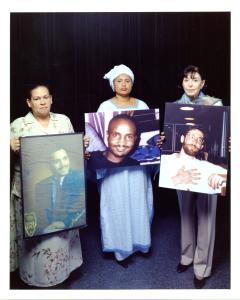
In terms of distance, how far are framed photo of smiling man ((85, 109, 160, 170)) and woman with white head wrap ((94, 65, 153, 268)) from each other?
99 mm

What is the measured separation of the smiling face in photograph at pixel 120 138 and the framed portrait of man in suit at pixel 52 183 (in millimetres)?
172

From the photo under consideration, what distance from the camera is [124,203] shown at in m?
2.29

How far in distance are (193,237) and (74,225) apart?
71 centimetres

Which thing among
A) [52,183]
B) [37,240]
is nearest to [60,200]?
[52,183]

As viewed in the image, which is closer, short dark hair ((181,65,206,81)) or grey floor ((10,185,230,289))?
short dark hair ((181,65,206,81))

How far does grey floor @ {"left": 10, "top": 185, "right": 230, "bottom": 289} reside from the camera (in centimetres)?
223

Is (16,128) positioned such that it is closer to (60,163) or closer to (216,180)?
(60,163)

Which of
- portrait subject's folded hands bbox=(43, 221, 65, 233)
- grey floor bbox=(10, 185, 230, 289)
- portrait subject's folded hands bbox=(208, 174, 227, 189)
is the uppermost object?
portrait subject's folded hands bbox=(208, 174, 227, 189)

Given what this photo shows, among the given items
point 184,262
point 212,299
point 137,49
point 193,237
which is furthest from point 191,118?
point 212,299

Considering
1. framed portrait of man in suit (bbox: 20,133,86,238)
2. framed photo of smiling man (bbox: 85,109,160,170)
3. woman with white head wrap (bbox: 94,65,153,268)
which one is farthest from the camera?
woman with white head wrap (bbox: 94,65,153,268)

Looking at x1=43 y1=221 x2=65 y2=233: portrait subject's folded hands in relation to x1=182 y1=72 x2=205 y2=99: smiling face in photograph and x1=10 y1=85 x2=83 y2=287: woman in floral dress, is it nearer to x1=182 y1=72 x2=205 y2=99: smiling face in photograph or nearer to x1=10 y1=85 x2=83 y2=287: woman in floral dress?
x1=10 y1=85 x2=83 y2=287: woman in floral dress

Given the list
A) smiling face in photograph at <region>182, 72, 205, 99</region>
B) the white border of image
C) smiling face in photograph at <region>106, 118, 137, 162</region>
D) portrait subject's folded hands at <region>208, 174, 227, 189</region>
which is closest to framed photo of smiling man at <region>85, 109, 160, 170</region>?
smiling face in photograph at <region>106, 118, 137, 162</region>

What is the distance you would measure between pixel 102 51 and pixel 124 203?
2.95ft

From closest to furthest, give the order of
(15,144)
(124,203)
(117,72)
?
(15,144) < (117,72) < (124,203)
